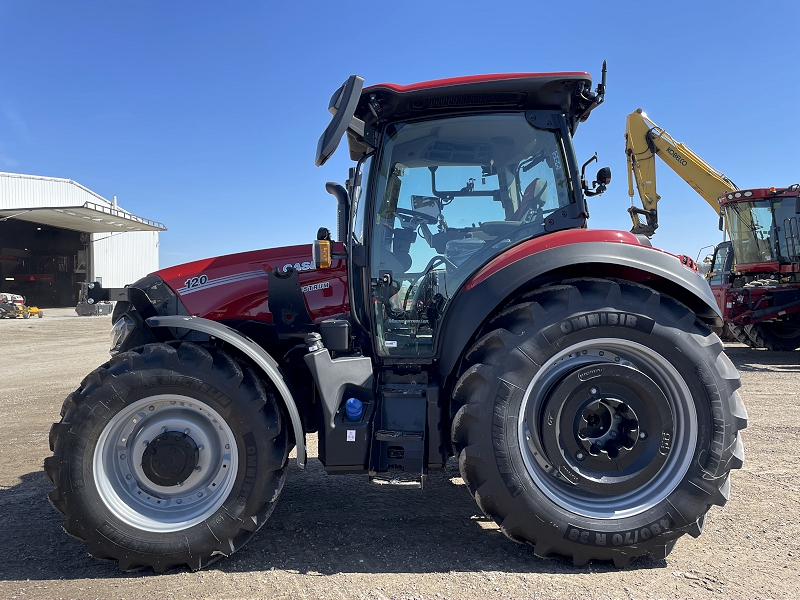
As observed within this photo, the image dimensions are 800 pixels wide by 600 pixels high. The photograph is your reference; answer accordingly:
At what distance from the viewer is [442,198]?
2.96 metres

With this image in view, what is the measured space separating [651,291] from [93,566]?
3045 mm

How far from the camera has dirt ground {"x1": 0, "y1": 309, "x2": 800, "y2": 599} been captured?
7.53ft

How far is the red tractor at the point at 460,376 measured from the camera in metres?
2.45

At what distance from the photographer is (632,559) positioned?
244 centimetres

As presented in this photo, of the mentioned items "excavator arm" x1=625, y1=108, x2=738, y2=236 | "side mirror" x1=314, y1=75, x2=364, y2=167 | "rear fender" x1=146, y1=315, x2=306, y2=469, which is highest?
"excavator arm" x1=625, y1=108, x2=738, y2=236

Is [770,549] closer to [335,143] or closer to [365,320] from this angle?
[365,320]

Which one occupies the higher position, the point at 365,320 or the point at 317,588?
the point at 365,320

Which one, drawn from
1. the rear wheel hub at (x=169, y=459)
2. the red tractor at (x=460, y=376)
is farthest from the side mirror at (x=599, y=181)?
the rear wheel hub at (x=169, y=459)

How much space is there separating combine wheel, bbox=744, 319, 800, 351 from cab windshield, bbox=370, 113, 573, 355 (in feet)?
30.1

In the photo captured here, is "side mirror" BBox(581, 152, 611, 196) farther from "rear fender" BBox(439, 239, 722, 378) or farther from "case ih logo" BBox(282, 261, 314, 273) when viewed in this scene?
"case ih logo" BBox(282, 261, 314, 273)

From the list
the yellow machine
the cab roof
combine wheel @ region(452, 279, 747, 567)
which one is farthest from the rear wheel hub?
the yellow machine

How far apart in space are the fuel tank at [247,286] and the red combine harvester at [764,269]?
29.7 ft

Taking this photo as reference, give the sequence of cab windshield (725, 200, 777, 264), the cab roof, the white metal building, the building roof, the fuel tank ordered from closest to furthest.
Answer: the cab roof
the fuel tank
cab windshield (725, 200, 777, 264)
the building roof
the white metal building

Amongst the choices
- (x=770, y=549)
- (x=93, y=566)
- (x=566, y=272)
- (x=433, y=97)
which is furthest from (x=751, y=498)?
(x=93, y=566)
